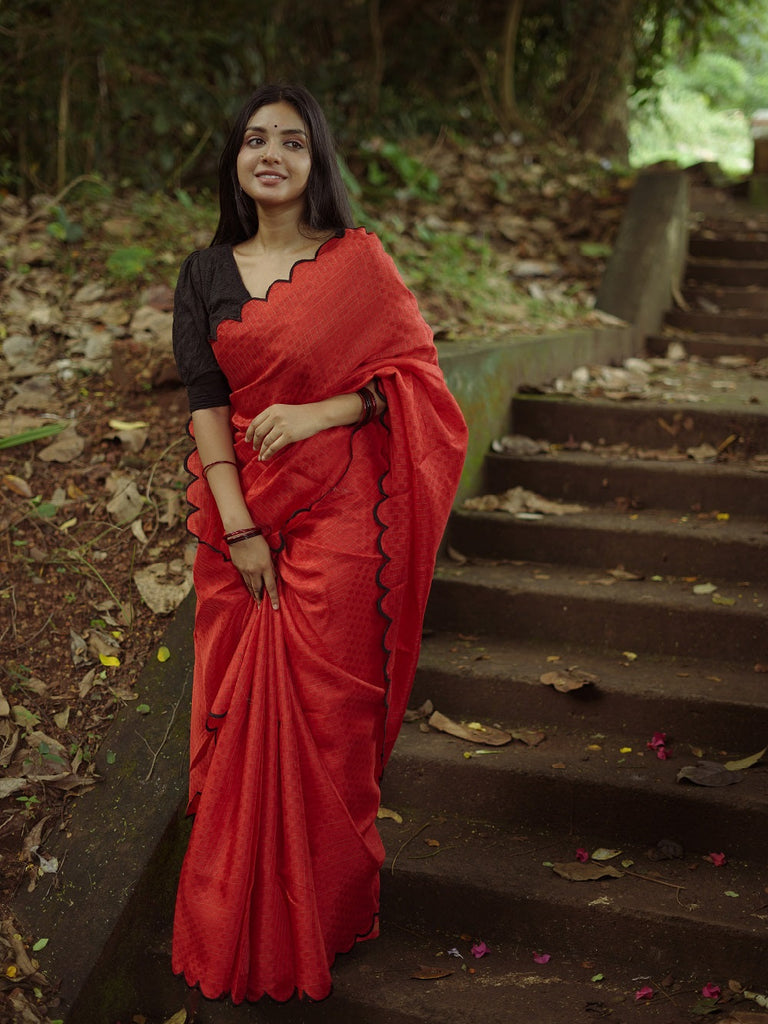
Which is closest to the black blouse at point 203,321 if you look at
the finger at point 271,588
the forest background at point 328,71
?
the finger at point 271,588

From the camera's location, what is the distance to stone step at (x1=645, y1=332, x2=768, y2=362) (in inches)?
200

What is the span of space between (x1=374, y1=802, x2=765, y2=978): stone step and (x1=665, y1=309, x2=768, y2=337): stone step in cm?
→ 362

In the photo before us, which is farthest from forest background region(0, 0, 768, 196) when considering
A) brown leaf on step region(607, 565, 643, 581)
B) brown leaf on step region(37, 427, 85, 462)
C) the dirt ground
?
brown leaf on step region(607, 565, 643, 581)

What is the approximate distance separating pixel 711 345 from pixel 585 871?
140 inches

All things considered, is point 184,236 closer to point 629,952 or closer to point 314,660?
point 314,660

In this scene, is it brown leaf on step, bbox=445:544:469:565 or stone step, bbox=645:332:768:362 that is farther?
stone step, bbox=645:332:768:362

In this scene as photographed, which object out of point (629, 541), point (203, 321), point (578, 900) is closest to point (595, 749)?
point (578, 900)

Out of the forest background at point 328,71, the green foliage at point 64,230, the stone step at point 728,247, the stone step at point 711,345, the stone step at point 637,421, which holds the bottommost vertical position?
the stone step at point 637,421

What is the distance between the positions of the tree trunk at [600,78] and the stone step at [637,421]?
5294 mm

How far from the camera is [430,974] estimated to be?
7.44 feet

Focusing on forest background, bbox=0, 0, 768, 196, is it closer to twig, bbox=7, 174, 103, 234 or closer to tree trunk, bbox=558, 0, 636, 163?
tree trunk, bbox=558, 0, 636, 163

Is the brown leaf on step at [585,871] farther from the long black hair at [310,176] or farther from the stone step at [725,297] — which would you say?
the stone step at [725,297]

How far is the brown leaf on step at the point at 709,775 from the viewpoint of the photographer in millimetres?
2494

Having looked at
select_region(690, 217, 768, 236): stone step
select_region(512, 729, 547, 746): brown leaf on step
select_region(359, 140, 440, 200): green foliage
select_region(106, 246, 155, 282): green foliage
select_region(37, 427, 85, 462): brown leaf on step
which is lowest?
select_region(512, 729, 547, 746): brown leaf on step
